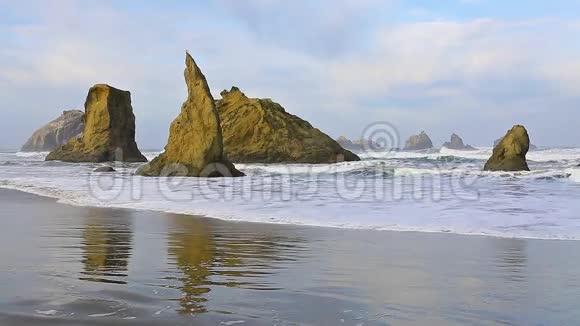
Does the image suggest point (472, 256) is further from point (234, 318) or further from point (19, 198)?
point (19, 198)

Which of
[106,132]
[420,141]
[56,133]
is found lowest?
[106,132]

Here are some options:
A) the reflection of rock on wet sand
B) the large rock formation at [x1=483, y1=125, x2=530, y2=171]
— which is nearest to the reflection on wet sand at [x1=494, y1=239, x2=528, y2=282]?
the reflection of rock on wet sand

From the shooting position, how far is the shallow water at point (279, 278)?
350cm

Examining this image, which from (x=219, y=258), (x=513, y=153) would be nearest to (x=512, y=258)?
(x=219, y=258)

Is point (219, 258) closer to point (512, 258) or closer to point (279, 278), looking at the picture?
point (279, 278)

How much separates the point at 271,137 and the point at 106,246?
33.0 m

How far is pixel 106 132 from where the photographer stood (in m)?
48.6

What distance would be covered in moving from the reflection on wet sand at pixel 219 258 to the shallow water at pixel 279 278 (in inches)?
0.5

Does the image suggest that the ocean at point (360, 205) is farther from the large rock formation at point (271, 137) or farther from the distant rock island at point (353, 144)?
the distant rock island at point (353, 144)

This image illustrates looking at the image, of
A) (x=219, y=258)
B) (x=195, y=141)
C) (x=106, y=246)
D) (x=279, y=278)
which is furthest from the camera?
(x=195, y=141)

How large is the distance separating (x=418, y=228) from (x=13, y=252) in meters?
5.54

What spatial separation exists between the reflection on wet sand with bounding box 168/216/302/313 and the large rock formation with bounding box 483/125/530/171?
20412 mm

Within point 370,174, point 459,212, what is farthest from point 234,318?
point 370,174

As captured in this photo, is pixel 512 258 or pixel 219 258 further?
pixel 512 258
